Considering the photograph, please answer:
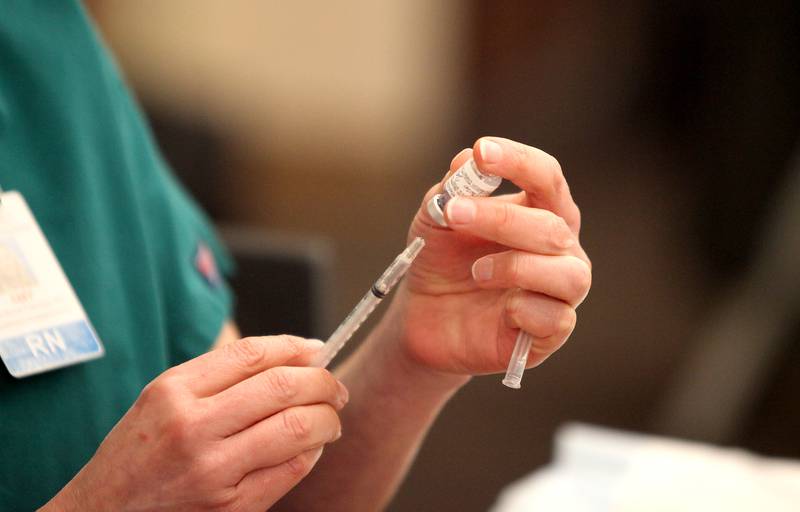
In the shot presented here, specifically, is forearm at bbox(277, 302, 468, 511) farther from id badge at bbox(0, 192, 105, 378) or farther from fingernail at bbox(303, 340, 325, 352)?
id badge at bbox(0, 192, 105, 378)

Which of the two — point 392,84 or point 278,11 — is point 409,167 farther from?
point 278,11

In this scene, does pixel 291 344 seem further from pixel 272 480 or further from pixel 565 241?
pixel 565 241

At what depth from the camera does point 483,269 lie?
2.29ft

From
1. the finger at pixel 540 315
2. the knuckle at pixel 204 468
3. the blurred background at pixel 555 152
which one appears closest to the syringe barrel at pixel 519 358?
the finger at pixel 540 315

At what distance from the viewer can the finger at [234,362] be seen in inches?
24.6

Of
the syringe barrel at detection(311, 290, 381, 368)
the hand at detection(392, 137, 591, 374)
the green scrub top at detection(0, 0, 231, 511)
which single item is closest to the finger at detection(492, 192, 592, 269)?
the hand at detection(392, 137, 591, 374)

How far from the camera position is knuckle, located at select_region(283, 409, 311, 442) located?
628mm

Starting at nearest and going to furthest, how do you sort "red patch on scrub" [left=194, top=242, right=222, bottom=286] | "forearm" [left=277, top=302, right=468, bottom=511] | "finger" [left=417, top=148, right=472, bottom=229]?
1. "finger" [left=417, top=148, right=472, bottom=229]
2. "forearm" [left=277, top=302, right=468, bottom=511]
3. "red patch on scrub" [left=194, top=242, right=222, bottom=286]

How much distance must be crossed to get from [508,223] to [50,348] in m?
0.42

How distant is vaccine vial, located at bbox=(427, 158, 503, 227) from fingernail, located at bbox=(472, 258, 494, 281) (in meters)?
0.04

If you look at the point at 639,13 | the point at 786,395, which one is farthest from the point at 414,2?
the point at 786,395

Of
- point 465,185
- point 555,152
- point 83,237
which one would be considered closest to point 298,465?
point 465,185

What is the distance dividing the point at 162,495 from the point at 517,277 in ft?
0.99

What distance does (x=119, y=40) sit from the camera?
392 centimetres
